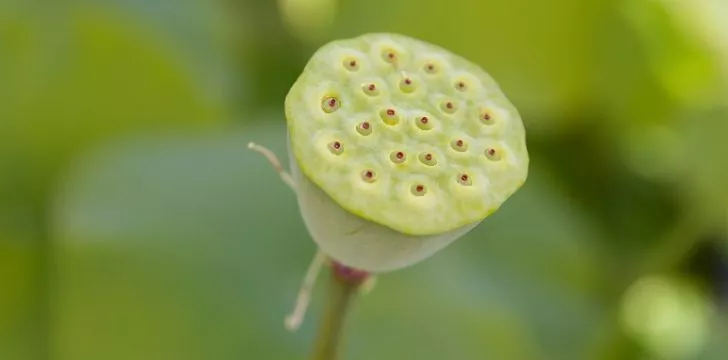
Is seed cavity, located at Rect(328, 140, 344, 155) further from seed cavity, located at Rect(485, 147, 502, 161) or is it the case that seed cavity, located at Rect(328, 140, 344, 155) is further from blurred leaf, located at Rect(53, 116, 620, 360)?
blurred leaf, located at Rect(53, 116, 620, 360)

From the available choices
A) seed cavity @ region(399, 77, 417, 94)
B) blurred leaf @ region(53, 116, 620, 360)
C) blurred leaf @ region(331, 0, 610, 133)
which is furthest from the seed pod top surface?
blurred leaf @ region(331, 0, 610, 133)

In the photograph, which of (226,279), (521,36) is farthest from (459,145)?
(521,36)

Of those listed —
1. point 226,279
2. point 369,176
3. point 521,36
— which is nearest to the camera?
point 369,176

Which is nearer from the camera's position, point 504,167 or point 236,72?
point 504,167

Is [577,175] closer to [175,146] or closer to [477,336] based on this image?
[477,336]

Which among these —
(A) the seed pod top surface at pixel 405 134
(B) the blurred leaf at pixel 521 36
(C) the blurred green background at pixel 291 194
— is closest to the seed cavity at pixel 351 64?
(A) the seed pod top surface at pixel 405 134

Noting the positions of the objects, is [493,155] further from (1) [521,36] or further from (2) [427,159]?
(1) [521,36]

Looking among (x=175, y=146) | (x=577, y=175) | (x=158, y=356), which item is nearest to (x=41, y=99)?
(x=175, y=146)

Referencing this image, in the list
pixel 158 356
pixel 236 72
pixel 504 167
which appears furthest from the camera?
pixel 236 72

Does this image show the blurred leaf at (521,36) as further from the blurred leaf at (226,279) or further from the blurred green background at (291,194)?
the blurred leaf at (226,279)
